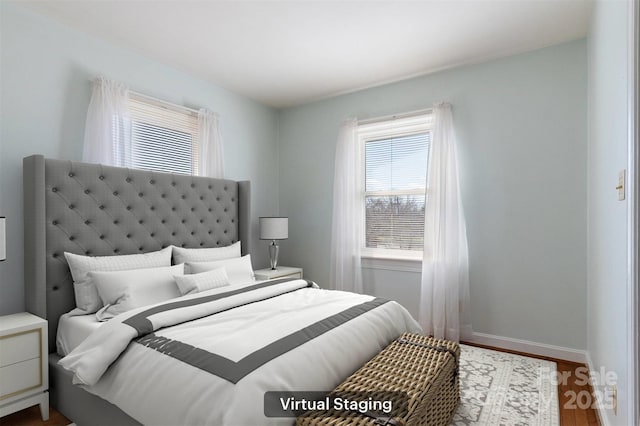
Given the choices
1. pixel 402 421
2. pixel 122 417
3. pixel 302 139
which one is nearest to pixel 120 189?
pixel 122 417

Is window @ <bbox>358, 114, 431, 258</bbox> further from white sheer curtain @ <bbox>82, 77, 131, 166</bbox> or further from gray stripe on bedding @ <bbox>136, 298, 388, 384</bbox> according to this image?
white sheer curtain @ <bbox>82, 77, 131, 166</bbox>

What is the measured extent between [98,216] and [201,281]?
2.98 feet

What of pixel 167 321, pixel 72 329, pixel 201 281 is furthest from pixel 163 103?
pixel 167 321

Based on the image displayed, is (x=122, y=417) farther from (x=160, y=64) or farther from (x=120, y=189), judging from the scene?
(x=160, y=64)

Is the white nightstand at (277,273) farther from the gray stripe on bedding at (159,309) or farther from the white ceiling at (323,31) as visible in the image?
the white ceiling at (323,31)

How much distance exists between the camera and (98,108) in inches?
105

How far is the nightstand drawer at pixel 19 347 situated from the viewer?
6.26ft

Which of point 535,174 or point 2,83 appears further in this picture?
point 535,174

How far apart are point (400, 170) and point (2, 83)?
332 centimetres

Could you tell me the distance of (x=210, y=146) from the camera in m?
3.55

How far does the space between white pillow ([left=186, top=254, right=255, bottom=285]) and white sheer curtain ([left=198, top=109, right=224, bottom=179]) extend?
A: 1.00 metres

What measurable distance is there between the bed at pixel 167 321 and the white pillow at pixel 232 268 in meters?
0.38

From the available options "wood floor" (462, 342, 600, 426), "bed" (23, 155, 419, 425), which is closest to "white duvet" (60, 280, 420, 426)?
"bed" (23, 155, 419, 425)

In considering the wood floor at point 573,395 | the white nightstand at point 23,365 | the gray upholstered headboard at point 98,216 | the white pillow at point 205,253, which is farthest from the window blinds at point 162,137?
the wood floor at point 573,395
